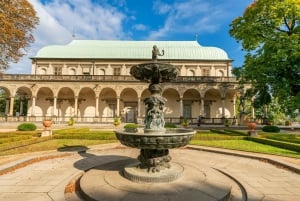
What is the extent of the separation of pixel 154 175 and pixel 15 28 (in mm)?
17949

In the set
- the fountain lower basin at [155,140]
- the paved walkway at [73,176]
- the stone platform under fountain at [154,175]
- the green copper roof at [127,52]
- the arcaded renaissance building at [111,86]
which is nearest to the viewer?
the stone platform under fountain at [154,175]

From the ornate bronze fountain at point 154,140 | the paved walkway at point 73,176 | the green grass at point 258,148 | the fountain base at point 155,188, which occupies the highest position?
the ornate bronze fountain at point 154,140

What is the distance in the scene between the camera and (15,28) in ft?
51.8

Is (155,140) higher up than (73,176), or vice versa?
(155,140)

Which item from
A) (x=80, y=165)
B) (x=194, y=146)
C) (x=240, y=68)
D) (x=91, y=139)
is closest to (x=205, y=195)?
(x=80, y=165)

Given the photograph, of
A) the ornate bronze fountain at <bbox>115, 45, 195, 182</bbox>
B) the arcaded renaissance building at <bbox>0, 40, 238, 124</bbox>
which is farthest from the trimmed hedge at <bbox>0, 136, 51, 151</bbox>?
the arcaded renaissance building at <bbox>0, 40, 238, 124</bbox>

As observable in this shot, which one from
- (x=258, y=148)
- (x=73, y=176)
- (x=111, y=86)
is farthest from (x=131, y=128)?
(x=111, y=86)

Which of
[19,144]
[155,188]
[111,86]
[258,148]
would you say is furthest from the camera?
[111,86]

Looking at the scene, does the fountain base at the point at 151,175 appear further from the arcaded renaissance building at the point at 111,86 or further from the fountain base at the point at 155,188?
the arcaded renaissance building at the point at 111,86

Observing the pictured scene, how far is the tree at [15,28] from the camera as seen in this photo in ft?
48.9

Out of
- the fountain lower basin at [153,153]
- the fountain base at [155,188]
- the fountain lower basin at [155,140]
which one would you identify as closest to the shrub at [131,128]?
the fountain lower basin at [153,153]

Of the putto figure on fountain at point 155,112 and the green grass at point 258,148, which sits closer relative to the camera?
the putto figure on fountain at point 155,112

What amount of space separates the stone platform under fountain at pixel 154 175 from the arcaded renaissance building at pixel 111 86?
22536 mm

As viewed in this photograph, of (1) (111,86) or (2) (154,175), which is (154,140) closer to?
(2) (154,175)
